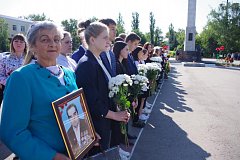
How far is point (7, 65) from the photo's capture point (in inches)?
218

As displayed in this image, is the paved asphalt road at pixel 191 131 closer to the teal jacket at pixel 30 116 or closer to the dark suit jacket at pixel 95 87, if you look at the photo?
the dark suit jacket at pixel 95 87

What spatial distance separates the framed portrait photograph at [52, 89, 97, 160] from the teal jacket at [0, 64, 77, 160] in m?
0.12

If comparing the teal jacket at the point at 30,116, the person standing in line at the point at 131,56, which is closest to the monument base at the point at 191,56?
the person standing in line at the point at 131,56

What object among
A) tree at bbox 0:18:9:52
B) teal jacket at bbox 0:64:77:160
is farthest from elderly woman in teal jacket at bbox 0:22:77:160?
tree at bbox 0:18:9:52

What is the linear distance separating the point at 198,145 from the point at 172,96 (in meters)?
5.75

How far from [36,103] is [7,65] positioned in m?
4.15

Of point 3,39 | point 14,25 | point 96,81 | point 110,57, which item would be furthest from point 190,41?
point 14,25

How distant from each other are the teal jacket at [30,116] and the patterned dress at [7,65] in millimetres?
3971

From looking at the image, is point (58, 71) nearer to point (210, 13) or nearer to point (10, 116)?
point (10, 116)

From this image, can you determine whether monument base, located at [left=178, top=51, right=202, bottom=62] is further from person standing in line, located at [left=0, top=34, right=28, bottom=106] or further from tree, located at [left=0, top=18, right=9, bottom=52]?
person standing in line, located at [left=0, top=34, right=28, bottom=106]

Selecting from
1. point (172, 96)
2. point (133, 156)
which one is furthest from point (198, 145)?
point (172, 96)

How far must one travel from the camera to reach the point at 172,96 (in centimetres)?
1114

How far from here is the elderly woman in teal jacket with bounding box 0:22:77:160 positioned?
1751mm

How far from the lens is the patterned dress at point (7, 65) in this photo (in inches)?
218
